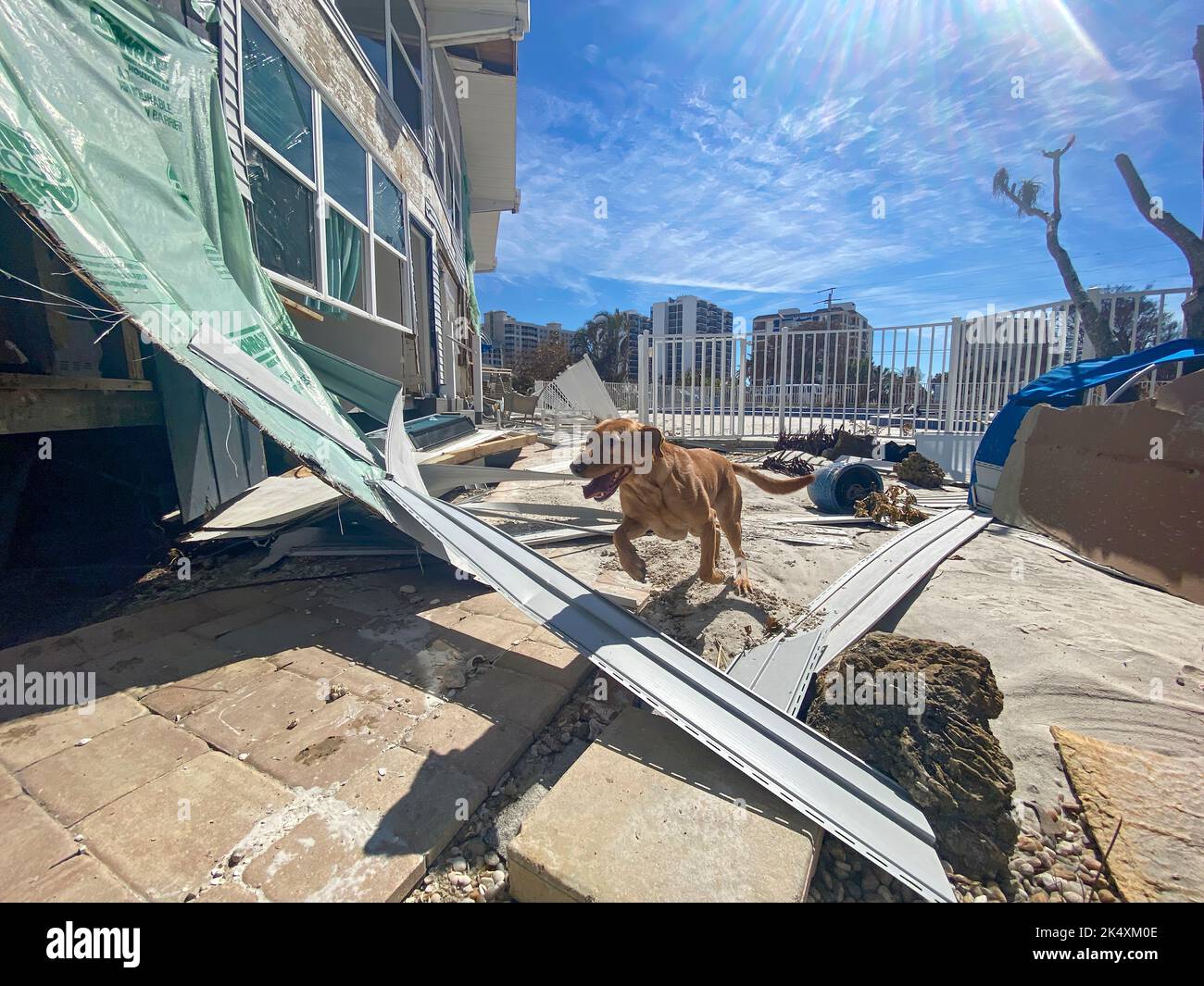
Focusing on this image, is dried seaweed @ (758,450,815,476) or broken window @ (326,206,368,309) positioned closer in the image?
broken window @ (326,206,368,309)

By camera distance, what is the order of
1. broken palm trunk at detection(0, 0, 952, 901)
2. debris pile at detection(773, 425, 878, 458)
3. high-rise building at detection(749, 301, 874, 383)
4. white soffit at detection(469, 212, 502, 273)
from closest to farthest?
broken palm trunk at detection(0, 0, 952, 901) < debris pile at detection(773, 425, 878, 458) < high-rise building at detection(749, 301, 874, 383) < white soffit at detection(469, 212, 502, 273)

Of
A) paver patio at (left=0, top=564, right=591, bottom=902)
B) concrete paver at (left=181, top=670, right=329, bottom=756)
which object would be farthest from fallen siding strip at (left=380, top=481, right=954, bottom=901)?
concrete paver at (left=181, top=670, right=329, bottom=756)

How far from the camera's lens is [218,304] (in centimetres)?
301

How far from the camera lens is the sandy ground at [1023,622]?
200 centimetres

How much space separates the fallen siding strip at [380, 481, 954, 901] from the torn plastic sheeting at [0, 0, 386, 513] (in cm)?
103

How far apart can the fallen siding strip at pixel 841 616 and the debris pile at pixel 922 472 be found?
3.66 meters

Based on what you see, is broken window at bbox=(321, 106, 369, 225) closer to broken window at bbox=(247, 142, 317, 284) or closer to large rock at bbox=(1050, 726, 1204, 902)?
broken window at bbox=(247, 142, 317, 284)

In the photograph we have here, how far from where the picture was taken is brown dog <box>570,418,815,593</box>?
2805 mm

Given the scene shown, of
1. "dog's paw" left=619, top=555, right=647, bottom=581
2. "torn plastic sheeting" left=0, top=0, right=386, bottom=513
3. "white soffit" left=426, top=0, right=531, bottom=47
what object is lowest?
"dog's paw" left=619, top=555, right=647, bottom=581

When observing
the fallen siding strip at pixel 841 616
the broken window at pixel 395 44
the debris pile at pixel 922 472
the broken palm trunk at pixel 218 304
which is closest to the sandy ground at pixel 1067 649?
the fallen siding strip at pixel 841 616

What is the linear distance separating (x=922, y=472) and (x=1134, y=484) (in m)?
5.48
